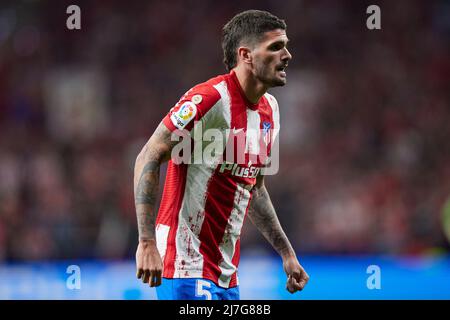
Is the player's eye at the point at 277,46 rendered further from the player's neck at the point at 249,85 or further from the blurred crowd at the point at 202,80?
the blurred crowd at the point at 202,80

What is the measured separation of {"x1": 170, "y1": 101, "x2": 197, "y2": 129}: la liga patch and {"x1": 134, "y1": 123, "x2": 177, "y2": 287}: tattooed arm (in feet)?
0.21

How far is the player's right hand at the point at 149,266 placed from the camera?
3.72 m

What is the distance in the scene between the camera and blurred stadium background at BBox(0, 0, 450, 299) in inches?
422

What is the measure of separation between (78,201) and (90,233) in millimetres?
742

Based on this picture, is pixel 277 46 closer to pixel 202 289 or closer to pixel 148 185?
pixel 148 185

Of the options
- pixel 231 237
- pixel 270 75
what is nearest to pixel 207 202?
pixel 231 237

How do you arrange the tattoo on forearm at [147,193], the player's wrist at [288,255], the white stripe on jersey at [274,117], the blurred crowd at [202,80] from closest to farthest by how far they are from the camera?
the tattoo on forearm at [147,193]
the white stripe on jersey at [274,117]
the player's wrist at [288,255]
the blurred crowd at [202,80]

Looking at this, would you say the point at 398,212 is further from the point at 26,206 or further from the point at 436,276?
A: the point at 26,206

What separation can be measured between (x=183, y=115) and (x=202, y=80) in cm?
1107

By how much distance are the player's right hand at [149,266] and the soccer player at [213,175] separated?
7.0 inches

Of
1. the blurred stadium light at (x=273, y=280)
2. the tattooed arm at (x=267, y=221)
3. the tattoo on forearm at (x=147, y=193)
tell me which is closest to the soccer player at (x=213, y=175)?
the tattoo on forearm at (x=147, y=193)

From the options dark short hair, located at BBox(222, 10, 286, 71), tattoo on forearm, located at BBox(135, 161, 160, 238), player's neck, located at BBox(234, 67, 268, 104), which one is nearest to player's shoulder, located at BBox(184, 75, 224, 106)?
player's neck, located at BBox(234, 67, 268, 104)

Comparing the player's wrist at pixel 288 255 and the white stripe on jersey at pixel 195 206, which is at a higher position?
the white stripe on jersey at pixel 195 206

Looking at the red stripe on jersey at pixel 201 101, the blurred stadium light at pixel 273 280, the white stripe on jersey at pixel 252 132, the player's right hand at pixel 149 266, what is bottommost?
the blurred stadium light at pixel 273 280
